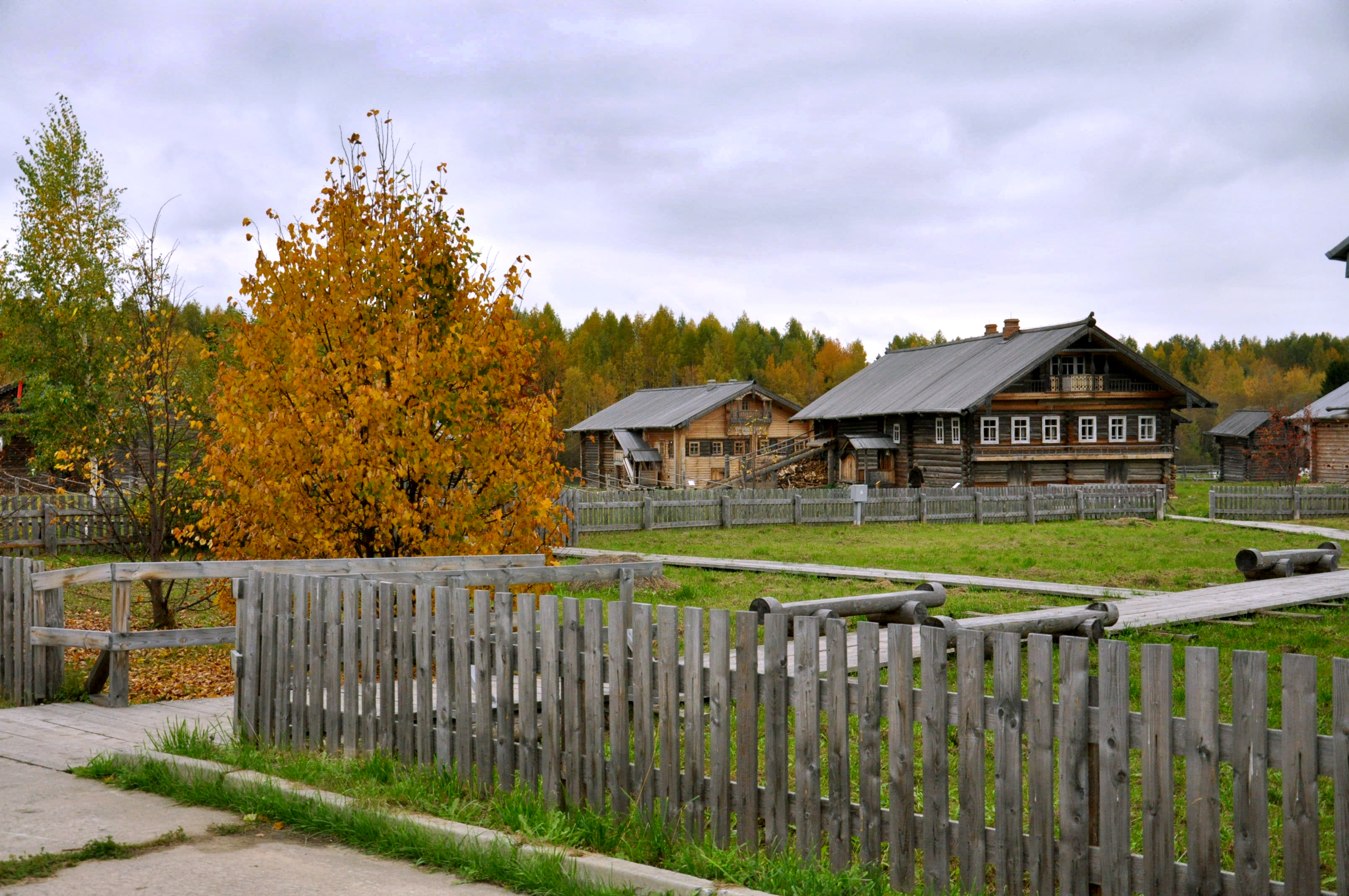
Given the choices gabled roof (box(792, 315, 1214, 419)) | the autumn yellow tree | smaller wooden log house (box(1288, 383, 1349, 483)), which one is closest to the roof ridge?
gabled roof (box(792, 315, 1214, 419))

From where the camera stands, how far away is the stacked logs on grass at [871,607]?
1012cm

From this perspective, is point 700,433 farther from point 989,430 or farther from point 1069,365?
point 1069,365

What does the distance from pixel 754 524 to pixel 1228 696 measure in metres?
23.9

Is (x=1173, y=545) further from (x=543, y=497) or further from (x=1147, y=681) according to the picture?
(x=1147, y=681)

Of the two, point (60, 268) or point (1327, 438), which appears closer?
point (60, 268)

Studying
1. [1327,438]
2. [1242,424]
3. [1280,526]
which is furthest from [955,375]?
[1242,424]

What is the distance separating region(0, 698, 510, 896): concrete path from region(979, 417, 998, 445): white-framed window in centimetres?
4197

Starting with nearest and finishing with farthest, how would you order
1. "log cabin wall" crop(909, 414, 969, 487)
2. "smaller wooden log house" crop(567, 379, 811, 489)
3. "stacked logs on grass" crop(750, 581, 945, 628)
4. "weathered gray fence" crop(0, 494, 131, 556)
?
1. "stacked logs on grass" crop(750, 581, 945, 628)
2. "weathered gray fence" crop(0, 494, 131, 556)
3. "log cabin wall" crop(909, 414, 969, 487)
4. "smaller wooden log house" crop(567, 379, 811, 489)

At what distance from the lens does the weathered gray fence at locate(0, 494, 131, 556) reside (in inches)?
912

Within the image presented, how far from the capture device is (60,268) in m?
34.8

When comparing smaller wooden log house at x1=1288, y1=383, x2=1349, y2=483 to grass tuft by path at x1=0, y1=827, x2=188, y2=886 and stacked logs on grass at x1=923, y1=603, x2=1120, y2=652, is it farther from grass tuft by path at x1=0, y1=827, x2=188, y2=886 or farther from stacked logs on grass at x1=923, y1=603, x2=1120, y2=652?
grass tuft by path at x1=0, y1=827, x2=188, y2=886

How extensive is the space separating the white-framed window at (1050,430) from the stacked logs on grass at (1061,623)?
37.2 meters

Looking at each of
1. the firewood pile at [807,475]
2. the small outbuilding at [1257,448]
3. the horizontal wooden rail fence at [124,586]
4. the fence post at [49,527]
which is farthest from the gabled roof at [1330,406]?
the horizontal wooden rail fence at [124,586]

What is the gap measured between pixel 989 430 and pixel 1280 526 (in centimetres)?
1465
